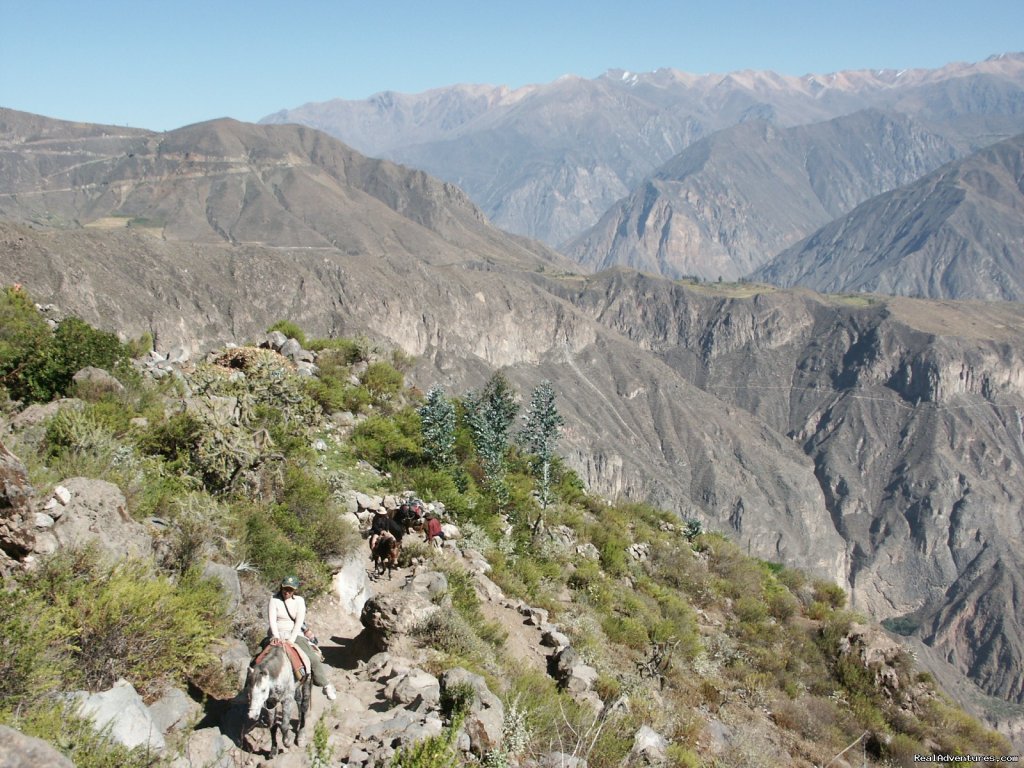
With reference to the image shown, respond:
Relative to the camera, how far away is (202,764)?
5.39 m

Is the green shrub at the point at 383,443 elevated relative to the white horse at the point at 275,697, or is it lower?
lower

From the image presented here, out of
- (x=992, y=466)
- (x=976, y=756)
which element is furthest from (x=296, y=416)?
(x=992, y=466)

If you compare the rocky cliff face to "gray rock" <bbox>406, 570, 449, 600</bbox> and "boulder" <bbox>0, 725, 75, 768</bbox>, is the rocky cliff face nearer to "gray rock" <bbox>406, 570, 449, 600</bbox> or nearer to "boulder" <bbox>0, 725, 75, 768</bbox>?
"gray rock" <bbox>406, 570, 449, 600</bbox>

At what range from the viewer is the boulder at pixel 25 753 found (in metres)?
3.49

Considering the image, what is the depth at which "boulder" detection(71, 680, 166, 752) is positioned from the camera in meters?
5.09

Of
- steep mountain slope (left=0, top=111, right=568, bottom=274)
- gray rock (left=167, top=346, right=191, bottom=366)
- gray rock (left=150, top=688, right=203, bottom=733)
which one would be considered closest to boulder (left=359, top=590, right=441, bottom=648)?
gray rock (left=150, top=688, right=203, bottom=733)

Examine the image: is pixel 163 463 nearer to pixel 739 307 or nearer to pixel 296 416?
pixel 296 416

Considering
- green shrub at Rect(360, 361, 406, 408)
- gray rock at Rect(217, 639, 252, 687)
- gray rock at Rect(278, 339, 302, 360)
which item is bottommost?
green shrub at Rect(360, 361, 406, 408)

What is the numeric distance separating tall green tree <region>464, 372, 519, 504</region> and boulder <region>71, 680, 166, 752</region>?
11.2 meters

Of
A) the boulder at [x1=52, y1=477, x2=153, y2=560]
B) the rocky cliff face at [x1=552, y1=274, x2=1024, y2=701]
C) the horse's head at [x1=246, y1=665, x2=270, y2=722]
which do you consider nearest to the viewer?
the horse's head at [x1=246, y1=665, x2=270, y2=722]

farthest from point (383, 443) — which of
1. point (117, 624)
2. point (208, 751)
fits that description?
point (208, 751)

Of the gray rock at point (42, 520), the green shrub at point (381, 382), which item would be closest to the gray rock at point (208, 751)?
the gray rock at point (42, 520)

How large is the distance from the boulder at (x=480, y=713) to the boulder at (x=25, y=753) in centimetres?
351

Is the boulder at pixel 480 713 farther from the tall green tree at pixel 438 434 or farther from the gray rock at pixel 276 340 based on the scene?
the gray rock at pixel 276 340
